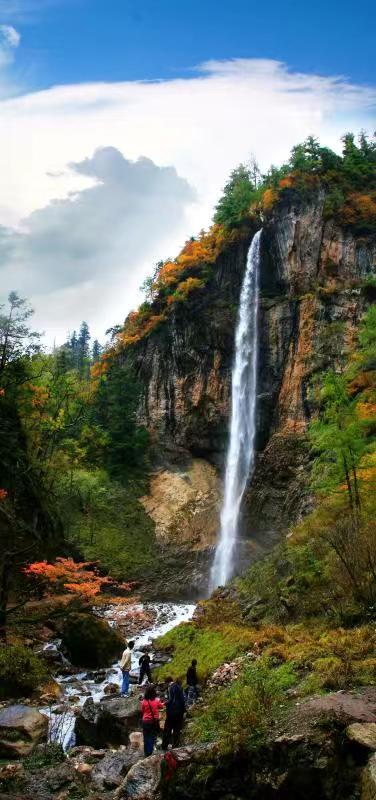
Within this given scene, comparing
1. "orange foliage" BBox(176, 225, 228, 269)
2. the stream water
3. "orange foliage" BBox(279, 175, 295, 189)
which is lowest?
the stream water

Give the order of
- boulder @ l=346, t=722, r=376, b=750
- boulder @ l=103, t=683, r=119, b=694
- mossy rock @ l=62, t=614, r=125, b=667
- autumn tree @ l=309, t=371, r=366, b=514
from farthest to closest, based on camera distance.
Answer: autumn tree @ l=309, t=371, r=366, b=514, mossy rock @ l=62, t=614, r=125, b=667, boulder @ l=103, t=683, r=119, b=694, boulder @ l=346, t=722, r=376, b=750

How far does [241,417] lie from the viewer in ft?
144

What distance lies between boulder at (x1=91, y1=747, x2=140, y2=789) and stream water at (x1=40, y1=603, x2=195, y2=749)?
2042mm

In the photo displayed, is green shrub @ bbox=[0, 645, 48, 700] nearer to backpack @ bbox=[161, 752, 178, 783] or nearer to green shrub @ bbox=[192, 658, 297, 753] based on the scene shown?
green shrub @ bbox=[192, 658, 297, 753]

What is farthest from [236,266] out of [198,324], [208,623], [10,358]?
[208,623]

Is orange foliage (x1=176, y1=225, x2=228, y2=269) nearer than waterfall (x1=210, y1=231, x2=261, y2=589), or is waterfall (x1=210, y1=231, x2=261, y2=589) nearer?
waterfall (x1=210, y1=231, x2=261, y2=589)

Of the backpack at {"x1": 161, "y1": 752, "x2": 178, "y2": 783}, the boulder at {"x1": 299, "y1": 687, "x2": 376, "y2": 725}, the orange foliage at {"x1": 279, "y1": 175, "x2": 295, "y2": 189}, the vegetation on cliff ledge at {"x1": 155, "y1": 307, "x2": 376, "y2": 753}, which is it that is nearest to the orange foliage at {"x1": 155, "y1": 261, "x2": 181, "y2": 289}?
the orange foliage at {"x1": 279, "y1": 175, "x2": 295, "y2": 189}

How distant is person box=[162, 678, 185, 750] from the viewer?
9.51m

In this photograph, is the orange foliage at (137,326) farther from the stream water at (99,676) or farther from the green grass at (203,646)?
the green grass at (203,646)

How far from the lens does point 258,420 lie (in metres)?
43.1

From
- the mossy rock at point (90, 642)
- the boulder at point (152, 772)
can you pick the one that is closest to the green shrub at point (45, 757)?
the boulder at point (152, 772)

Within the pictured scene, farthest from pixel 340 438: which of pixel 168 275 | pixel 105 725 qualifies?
pixel 168 275

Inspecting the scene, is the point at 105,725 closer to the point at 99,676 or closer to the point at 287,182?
the point at 99,676

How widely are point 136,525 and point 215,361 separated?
15904mm
